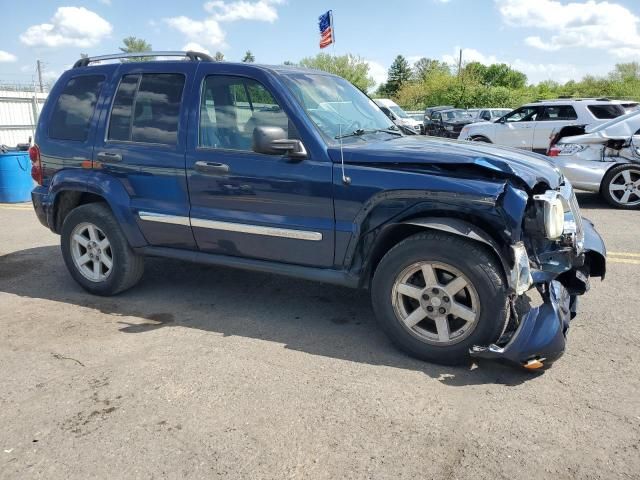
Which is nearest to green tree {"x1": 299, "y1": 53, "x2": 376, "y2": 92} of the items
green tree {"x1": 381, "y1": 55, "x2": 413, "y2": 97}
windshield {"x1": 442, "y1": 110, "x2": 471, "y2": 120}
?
green tree {"x1": 381, "y1": 55, "x2": 413, "y2": 97}

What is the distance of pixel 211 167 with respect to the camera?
4238 mm

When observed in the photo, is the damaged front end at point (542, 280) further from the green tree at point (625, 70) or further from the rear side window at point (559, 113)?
the green tree at point (625, 70)

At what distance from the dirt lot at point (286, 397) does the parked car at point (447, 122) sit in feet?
64.5

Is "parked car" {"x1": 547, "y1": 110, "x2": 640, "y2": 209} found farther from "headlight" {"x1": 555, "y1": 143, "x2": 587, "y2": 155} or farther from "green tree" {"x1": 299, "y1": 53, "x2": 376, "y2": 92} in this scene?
"green tree" {"x1": 299, "y1": 53, "x2": 376, "y2": 92}

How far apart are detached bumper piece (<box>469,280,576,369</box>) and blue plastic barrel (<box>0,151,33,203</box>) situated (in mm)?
9773

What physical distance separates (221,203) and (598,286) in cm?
345

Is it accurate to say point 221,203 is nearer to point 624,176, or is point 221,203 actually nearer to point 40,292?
point 40,292

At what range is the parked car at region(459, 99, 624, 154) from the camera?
44.1 ft

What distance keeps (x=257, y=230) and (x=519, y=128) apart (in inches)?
475

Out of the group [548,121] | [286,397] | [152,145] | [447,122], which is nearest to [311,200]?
[286,397]

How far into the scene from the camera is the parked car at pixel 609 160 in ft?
28.7

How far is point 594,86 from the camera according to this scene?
147 feet

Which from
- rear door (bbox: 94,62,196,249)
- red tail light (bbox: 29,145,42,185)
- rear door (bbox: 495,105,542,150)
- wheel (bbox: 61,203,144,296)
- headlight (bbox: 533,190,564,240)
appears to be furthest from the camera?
rear door (bbox: 495,105,542,150)

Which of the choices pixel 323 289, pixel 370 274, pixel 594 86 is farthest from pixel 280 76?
pixel 594 86
